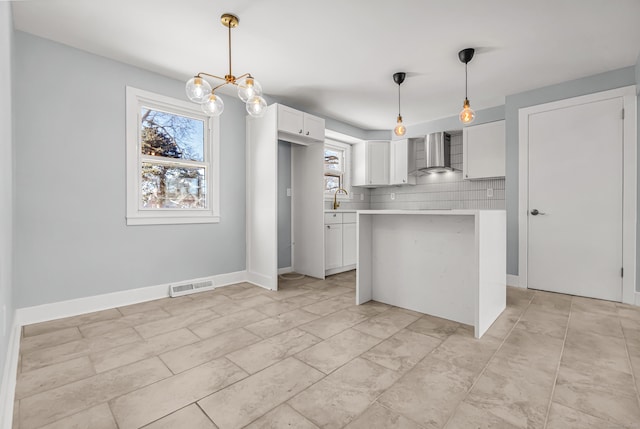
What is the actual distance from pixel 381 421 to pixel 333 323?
46.8 inches

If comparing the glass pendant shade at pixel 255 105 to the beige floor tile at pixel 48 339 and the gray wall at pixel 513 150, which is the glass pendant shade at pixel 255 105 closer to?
the beige floor tile at pixel 48 339

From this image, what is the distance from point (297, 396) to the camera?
5.04 feet

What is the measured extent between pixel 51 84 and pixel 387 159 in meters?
4.53

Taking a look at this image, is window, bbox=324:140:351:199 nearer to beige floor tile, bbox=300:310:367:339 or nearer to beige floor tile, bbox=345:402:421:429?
beige floor tile, bbox=300:310:367:339

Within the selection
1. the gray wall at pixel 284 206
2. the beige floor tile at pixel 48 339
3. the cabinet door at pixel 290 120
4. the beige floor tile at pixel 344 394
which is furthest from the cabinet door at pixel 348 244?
the beige floor tile at pixel 48 339

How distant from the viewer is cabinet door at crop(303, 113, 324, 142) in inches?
159

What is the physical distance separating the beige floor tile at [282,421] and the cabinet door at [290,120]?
2.99 metres

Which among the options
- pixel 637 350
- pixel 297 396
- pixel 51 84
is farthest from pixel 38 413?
pixel 637 350

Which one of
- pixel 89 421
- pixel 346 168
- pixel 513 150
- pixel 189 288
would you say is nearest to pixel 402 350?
pixel 89 421

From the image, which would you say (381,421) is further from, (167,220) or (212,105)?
(167,220)

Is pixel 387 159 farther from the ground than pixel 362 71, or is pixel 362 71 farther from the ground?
pixel 362 71

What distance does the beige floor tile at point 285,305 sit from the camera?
284 centimetres

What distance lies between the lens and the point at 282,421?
1.35m

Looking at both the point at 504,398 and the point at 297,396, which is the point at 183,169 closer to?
the point at 297,396
